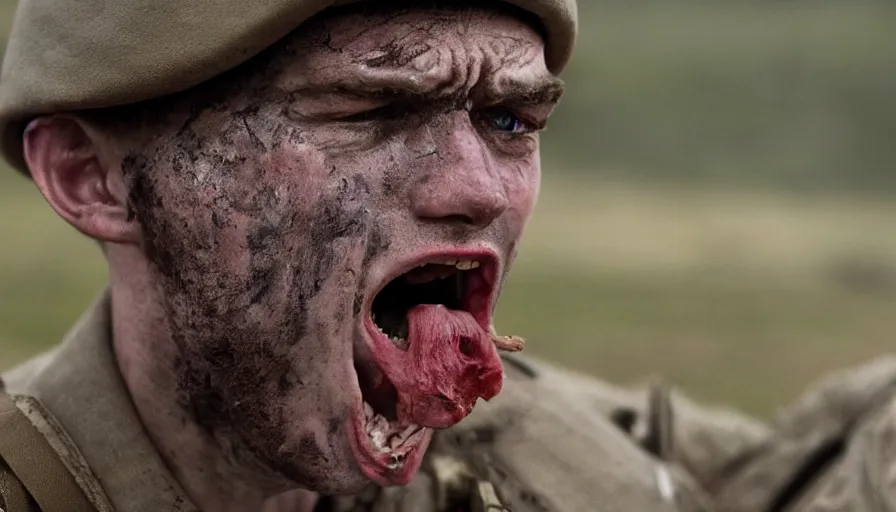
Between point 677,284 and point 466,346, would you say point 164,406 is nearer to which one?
point 466,346

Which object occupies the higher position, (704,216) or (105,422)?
(105,422)

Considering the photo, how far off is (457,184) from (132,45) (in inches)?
17.7

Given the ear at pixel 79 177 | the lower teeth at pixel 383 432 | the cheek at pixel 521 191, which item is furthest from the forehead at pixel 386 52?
the lower teeth at pixel 383 432

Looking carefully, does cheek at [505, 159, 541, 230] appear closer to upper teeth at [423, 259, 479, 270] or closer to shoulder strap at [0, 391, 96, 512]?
upper teeth at [423, 259, 479, 270]

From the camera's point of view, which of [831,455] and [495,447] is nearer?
[495,447]

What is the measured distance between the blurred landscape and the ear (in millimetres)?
4136

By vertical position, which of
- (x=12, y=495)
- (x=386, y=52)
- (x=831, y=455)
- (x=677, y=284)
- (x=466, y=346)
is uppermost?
(x=386, y=52)

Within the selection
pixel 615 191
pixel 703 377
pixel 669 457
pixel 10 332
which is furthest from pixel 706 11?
pixel 669 457

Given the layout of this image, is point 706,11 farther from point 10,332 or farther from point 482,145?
point 482,145

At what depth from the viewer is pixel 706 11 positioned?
13008 mm

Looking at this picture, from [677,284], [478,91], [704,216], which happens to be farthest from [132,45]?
[704,216]

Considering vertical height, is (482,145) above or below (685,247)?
above

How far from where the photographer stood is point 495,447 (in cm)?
228

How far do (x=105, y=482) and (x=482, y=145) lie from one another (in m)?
0.70
